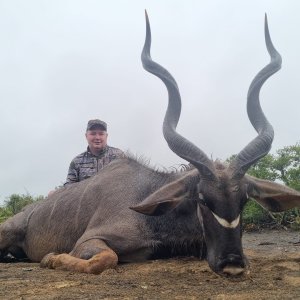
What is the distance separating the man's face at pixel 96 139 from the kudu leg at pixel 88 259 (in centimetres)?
324

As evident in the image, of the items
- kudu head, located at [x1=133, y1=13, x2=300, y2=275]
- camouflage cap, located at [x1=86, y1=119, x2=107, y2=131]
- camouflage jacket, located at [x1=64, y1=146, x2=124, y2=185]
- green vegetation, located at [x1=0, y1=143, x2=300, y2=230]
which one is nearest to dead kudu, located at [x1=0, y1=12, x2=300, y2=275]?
kudu head, located at [x1=133, y1=13, x2=300, y2=275]

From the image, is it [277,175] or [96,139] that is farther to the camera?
[277,175]

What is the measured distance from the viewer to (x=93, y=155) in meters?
8.56

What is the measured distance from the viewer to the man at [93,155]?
8328 mm

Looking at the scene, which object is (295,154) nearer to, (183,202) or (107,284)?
(183,202)

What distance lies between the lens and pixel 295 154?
11180 mm

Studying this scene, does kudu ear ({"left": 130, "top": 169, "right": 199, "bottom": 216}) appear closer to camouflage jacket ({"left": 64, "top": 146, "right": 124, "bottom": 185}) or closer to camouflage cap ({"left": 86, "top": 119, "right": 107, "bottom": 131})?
camouflage jacket ({"left": 64, "top": 146, "right": 124, "bottom": 185})

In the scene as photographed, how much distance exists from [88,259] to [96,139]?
3.83 m

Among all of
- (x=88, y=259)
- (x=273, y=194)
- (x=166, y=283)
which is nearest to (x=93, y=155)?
(x=88, y=259)

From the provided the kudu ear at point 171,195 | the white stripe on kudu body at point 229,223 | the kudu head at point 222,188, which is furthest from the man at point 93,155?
the white stripe on kudu body at point 229,223

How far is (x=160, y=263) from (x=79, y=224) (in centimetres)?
151

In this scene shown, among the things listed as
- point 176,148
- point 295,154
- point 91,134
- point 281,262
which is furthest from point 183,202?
point 295,154

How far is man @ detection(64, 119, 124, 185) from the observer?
8.33 m

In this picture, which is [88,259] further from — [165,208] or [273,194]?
[273,194]
